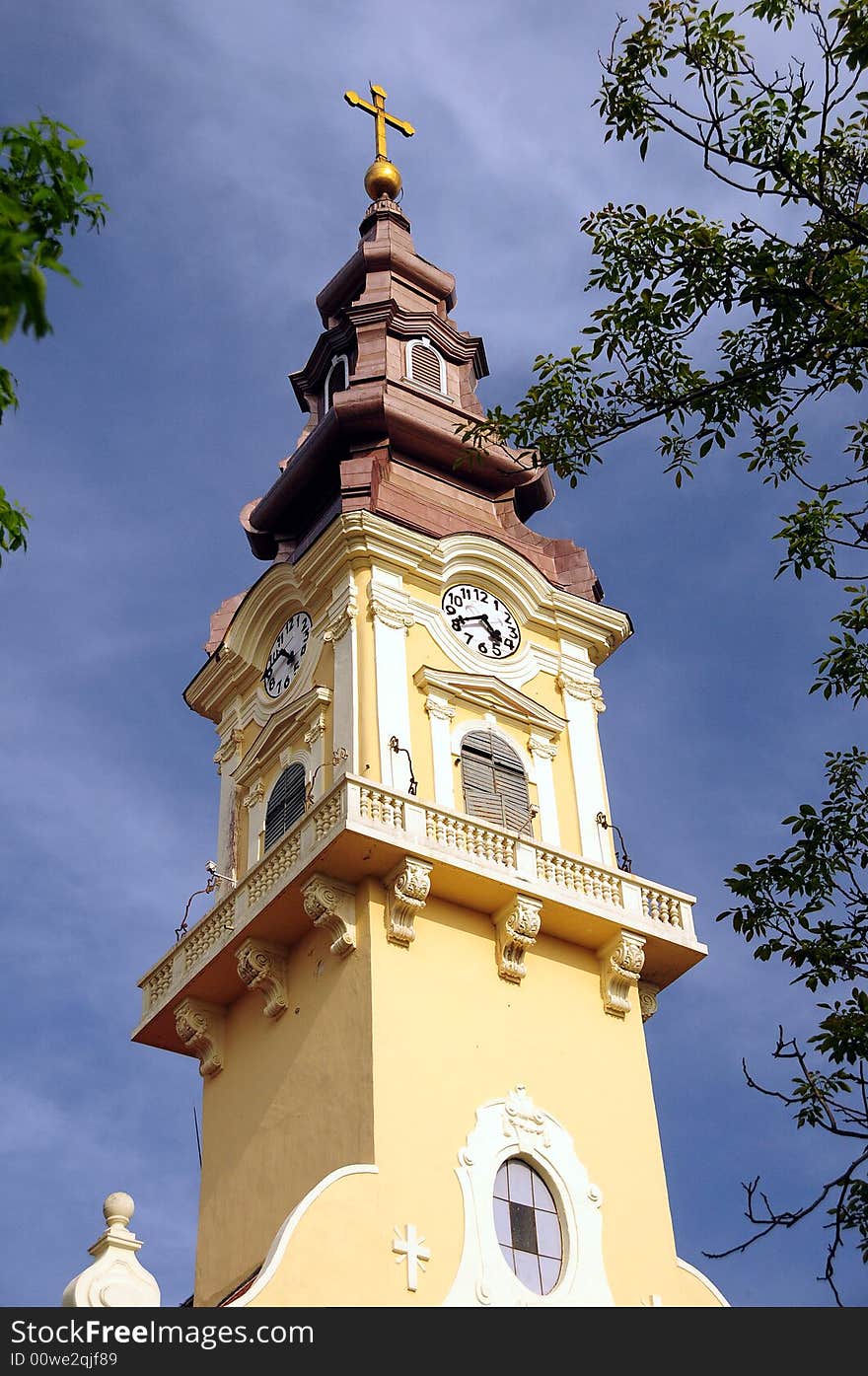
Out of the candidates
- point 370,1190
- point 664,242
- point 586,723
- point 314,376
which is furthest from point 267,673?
point 664,242

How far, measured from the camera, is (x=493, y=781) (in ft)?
78.3

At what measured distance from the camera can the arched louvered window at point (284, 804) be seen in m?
24.0

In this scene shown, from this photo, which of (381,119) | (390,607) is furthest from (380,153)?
(390,607)

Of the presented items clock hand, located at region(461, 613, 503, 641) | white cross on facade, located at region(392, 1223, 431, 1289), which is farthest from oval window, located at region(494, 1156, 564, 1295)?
clock hand, located at region(461, 613, 503, 641)

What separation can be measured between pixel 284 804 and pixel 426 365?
9.06 m

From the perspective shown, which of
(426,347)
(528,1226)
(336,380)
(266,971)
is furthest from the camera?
(336,380)

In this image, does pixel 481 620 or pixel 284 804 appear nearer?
pixel 284 804

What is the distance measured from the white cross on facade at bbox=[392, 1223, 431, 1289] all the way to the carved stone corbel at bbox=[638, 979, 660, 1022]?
16.8ft

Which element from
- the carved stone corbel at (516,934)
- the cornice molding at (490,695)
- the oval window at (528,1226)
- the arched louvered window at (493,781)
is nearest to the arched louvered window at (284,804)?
the cornice molding at (490,695)

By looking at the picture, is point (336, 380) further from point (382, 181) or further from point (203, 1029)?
point (203, 1029)

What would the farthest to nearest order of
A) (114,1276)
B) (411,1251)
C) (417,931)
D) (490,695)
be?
(490,695) → (417,931) → (411,1251) → (114,1276)

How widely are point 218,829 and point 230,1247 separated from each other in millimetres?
6555
